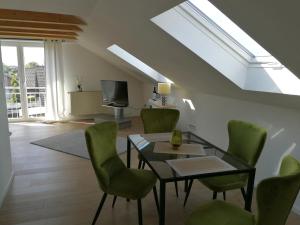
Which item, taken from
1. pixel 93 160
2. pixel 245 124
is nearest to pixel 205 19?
pixel 245 124

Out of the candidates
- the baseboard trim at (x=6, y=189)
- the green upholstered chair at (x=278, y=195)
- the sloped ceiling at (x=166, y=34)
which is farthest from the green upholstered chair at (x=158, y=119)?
the green upholstered chair at (x=278, y=195)

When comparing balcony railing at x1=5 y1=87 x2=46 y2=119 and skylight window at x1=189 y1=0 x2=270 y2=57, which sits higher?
skylight window at x1=189 y1=0 x2=270 y2=57

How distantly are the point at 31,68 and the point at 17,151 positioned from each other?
3.00 m

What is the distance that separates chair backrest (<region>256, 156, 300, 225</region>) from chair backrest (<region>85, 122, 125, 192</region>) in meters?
1.20

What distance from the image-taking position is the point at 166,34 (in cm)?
262

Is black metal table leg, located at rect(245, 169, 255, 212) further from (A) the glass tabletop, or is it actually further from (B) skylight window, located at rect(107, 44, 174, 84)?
(B) skylight window, located at rect(107, 44, 174, 84)

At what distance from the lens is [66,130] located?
19.6ft

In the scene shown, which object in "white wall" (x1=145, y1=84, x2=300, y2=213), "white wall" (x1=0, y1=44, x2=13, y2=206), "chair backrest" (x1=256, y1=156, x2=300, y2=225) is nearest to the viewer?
"chair backrest" (x1=256, y1=156, x2=300, y2=225)

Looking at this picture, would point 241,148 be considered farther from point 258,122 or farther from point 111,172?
point 111,172

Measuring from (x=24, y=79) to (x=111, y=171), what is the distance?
5.43 metres

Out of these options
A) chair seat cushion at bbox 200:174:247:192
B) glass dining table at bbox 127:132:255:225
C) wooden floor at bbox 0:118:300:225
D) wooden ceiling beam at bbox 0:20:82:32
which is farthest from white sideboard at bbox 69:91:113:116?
chair seat cushion at bbox 200:174:247:192

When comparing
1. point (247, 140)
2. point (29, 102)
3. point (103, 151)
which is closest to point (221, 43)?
point (247, 140)

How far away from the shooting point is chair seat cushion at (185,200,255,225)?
166 cm

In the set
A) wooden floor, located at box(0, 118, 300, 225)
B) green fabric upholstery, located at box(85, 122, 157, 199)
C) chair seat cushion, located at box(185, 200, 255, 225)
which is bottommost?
wooden floor, located at box(0, 118, 300, 225)
